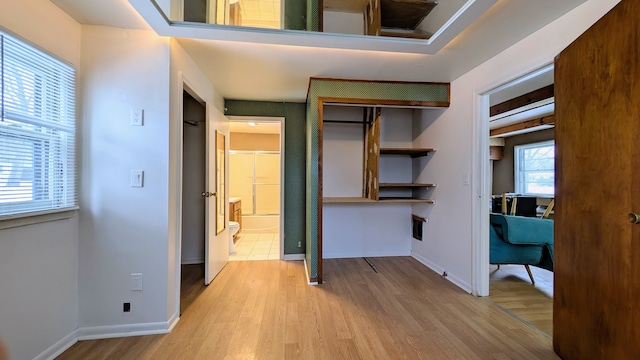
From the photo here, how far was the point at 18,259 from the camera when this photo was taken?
1.40m

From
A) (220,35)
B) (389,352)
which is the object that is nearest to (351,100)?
(220,35)

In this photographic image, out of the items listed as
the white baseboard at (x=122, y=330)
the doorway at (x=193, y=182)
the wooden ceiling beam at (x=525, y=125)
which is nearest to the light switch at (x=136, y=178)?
the white baseboard at (x=122, y=330)

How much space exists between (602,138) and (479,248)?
4.63 ft

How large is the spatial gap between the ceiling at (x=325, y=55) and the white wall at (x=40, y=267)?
7.1 inches

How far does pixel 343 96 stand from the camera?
2773 mm

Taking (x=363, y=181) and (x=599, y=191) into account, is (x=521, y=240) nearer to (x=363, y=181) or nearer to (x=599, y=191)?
(x=599, y=191)

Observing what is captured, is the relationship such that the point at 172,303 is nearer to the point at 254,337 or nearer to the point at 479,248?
the point at 254,337

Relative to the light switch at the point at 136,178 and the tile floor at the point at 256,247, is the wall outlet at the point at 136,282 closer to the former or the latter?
the light switch at the point at 136,178

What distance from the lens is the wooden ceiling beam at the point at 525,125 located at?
14.5 feet

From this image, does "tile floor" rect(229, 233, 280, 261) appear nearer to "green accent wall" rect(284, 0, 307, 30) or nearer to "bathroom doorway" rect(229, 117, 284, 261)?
"bathroom doorway" rect(229, 117, 284, 261)

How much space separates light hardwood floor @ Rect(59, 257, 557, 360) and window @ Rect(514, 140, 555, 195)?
438 centimetres

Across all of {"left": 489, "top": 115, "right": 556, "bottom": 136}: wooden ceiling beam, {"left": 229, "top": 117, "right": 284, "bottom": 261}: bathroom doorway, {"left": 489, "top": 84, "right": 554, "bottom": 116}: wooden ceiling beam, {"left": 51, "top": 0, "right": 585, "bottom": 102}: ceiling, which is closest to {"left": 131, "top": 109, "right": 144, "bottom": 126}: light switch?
{"left": 51, "top": 0, "right": 585, "bottom": 102}: ceiling

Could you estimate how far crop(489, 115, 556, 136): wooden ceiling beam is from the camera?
14.5 ft

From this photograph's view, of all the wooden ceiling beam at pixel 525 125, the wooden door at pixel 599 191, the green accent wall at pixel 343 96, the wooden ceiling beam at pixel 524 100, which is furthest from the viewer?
the wooden ceiling beam at pixel 525 125
